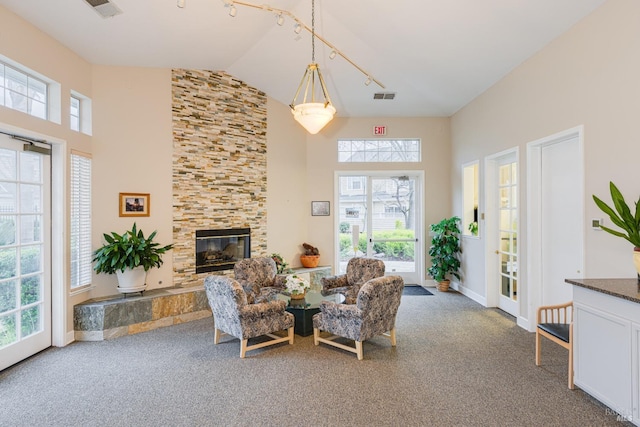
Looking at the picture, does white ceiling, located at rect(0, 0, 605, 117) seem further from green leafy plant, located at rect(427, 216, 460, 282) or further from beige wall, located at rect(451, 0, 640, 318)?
green leafy plant, located at rect(427, 216, 460, 282)

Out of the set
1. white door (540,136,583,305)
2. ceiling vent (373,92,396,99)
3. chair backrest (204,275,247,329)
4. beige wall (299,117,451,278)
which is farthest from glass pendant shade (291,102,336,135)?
beige wall (299,117,451,278)

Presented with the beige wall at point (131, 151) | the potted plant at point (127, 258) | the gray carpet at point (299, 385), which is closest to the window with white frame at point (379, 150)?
the beige wall at point (131, 151)

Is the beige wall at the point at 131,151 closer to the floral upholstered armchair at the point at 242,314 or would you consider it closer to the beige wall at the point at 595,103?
the floral upholstered armchair at the point at 242,314

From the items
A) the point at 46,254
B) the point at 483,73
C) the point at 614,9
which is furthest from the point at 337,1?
the point at 46,254

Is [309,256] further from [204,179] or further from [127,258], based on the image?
[127,258]

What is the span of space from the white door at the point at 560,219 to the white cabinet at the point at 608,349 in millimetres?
1164

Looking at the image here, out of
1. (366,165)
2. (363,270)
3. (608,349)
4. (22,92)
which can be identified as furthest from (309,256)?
(608,349)

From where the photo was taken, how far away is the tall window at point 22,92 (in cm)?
348

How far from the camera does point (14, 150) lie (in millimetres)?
3557

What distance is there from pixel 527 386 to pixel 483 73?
3956 millimetres

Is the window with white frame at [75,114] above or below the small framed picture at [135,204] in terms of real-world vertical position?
above

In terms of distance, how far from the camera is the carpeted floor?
6520mm

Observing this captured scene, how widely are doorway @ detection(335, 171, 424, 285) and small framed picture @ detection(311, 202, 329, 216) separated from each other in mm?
290

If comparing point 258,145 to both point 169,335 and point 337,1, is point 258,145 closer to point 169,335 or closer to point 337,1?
point 337,1
